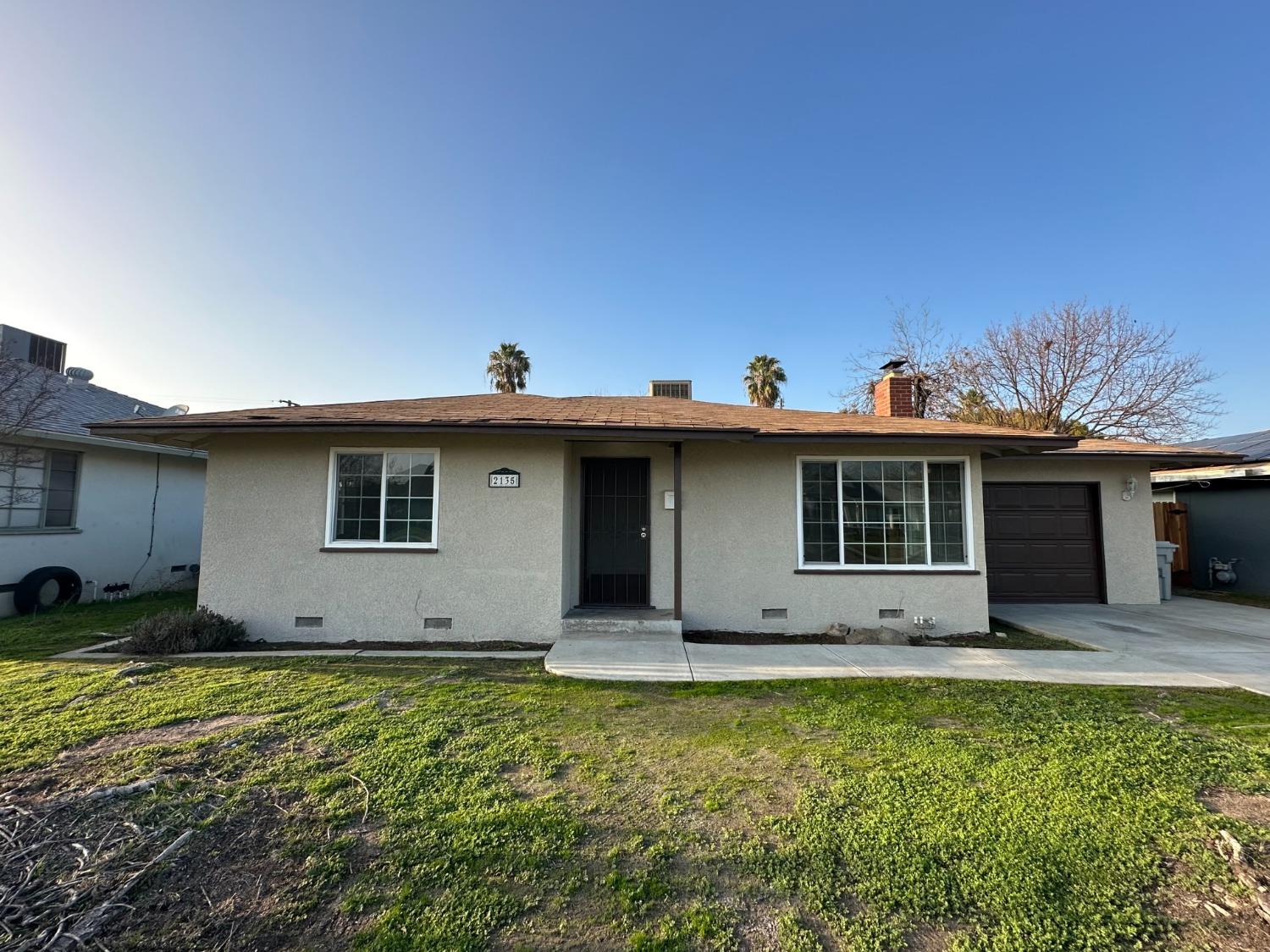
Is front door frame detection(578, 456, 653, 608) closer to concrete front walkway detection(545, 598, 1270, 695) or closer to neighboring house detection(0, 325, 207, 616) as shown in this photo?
concrete front walkway detection(545, 598, 1270, 695)

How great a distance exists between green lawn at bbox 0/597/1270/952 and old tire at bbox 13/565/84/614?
18.4ft

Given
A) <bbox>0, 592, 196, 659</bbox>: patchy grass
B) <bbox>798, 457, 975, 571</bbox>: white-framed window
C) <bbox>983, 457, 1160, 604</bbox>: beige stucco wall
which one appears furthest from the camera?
<bbox>983, 457, 1160, 604</bbox>: beige stucco wall

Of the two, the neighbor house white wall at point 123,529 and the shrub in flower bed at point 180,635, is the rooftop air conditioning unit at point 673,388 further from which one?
the neighbor house white wall at point 123,529

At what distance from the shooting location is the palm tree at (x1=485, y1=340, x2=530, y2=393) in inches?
996

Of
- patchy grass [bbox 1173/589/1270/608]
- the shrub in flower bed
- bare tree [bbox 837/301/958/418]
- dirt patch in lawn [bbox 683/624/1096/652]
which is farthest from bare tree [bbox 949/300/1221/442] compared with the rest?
the shrub in flower bed

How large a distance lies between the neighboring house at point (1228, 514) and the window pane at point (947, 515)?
7.46 meters

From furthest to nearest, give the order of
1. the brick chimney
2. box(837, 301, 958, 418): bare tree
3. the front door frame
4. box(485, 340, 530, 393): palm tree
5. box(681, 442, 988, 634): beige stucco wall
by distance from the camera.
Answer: box(485, 340, 530, 393): palm tree < box(837, 301, 958, 418): bare tree < the brick chimney < the front door frame < box(681, 442, 988, 634): beige stucco wall

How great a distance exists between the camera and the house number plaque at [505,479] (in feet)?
21.9

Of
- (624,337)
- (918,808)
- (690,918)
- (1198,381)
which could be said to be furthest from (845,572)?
(1198,381)

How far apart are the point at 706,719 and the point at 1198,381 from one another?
71.1ft

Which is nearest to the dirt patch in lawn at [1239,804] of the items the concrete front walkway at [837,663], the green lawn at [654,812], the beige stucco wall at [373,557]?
the green lawn at [654,812]

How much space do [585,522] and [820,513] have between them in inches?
132

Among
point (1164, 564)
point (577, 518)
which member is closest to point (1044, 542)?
point (1164, 564)

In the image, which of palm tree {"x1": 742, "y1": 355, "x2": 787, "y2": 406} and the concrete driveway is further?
palm tree {"x1": 742, "y1": 355, "x2": 787, "y2": 406}
